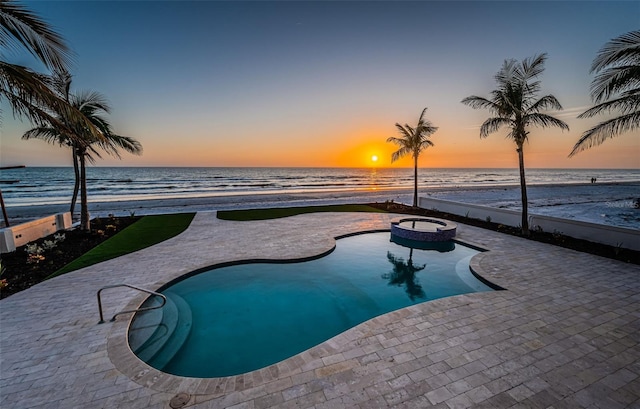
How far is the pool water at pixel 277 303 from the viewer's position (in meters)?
4.99

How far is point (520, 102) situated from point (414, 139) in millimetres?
8105

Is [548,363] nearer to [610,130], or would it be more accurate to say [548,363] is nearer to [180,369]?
[180,369]

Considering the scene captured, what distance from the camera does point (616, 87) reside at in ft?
25.8

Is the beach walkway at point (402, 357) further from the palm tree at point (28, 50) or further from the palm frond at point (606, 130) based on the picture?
the palm tree at point (28, 50)

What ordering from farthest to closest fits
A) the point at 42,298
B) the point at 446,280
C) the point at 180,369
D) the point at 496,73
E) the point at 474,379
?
the point at 496,73 < the point at 446,280 < the point at 42,298 < the point at 180,369 < the point at 474,379

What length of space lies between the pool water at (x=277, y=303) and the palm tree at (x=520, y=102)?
5884mm

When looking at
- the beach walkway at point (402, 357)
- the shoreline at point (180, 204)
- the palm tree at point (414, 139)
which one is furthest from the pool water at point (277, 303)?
the shoreline at point (180, 204)

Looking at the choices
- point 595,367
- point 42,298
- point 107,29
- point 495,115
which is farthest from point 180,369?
point 107,29

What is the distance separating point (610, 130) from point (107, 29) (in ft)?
69.8

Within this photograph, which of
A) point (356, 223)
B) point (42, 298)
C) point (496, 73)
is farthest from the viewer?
A: point (356, 223)

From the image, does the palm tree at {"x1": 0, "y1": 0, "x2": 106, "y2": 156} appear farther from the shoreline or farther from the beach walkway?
the shoreline

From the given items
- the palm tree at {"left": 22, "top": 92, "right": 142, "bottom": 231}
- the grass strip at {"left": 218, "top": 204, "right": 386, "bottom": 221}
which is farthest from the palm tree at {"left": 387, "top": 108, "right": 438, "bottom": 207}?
the palm tree at {"left": 22, "top": 92, "right": 142, "bottom": 231}

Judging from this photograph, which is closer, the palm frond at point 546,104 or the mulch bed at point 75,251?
the mulch bed at point 75,251

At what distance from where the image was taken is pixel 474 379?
3.70m
